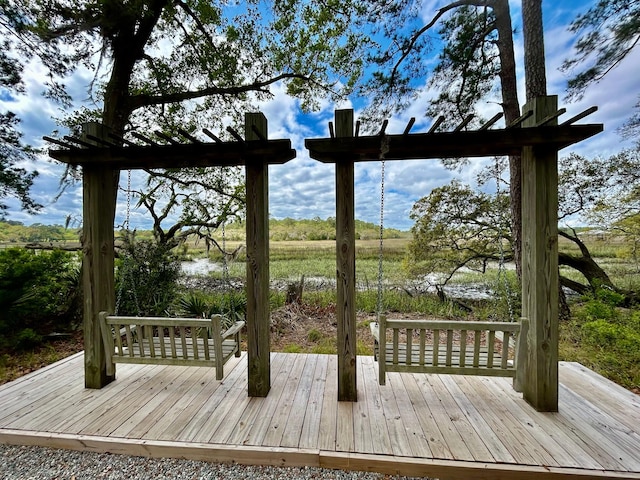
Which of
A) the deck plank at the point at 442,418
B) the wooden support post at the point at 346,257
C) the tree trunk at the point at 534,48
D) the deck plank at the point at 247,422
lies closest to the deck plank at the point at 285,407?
the deck plank at the point at 247,422

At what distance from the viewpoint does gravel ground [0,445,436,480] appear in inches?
57.3

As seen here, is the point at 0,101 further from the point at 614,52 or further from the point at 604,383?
the point at 614,52

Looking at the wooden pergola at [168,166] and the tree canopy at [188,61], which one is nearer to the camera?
the wooden pergola at [168,166]

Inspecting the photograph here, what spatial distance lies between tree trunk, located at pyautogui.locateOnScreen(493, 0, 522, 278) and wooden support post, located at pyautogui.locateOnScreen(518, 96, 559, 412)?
1798 mm

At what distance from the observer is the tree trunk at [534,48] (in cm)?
325

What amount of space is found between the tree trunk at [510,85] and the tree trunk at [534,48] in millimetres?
177

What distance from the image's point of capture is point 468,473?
4.64ft

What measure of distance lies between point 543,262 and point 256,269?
2.36 metres

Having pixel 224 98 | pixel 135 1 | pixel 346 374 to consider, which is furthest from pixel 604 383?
pixel 135 1

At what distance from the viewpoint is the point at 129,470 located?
1509 mm

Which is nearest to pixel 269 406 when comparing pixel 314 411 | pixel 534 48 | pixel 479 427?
pixel 314 411

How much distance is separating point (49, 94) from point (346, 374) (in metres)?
5.68

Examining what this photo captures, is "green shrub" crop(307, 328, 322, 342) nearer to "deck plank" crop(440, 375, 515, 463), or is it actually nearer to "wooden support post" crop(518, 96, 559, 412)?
"deck plank" crop(440, 375, 515, 463)

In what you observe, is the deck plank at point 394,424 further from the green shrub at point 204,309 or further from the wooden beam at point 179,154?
the green shrub at point 204,309
